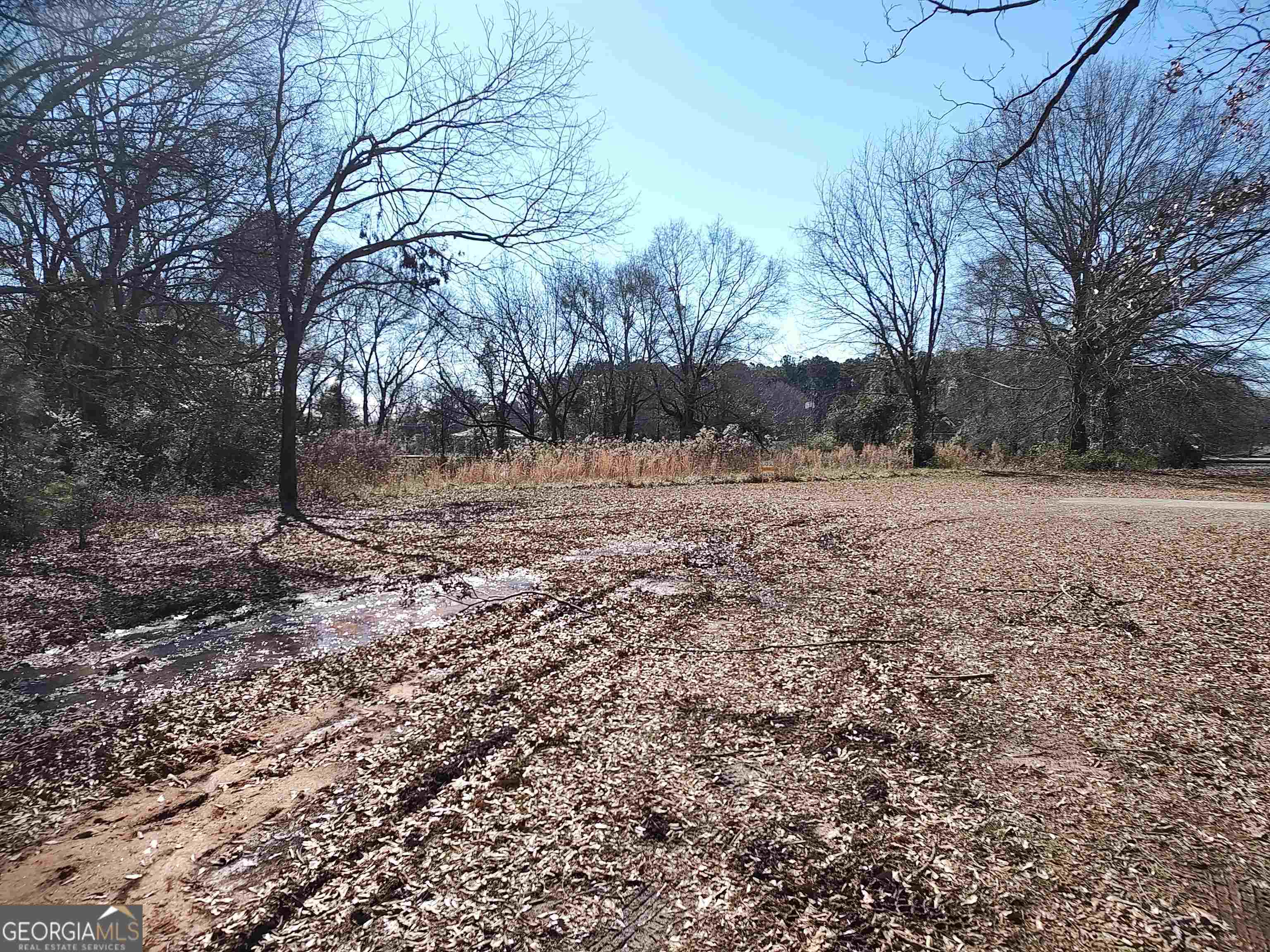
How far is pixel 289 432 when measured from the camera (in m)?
6.99

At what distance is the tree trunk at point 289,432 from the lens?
689cm

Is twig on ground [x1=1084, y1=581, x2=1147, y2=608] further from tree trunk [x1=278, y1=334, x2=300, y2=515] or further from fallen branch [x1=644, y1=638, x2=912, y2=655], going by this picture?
tree trunk [x1=278, y1=334, x2=300, y2=515]

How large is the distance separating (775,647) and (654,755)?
1.06m

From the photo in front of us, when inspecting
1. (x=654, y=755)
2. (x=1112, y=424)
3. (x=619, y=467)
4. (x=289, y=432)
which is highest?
(x=1112, y=424)

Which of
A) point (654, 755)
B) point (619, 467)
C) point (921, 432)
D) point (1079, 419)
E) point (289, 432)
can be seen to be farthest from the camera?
point (921, 432)

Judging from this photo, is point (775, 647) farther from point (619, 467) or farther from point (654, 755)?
point (619, 467)

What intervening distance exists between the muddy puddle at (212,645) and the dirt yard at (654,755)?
26 millimetres

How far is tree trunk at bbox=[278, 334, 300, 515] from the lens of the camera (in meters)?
6.89

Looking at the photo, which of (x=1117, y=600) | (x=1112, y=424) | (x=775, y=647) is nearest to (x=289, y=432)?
(x=775, y=647)

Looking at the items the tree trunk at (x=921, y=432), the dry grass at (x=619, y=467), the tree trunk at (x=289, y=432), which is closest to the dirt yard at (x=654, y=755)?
the tree trunk at (x=289, y=432)

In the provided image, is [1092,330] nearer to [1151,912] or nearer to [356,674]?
[1151,912]

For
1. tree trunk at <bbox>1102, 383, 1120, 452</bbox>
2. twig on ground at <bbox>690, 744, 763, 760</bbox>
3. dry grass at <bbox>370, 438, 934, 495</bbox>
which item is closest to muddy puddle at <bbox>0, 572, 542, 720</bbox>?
twig on ground at <bbox>690, 744, 763, 760</bbox>

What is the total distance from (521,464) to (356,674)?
29.4 feet

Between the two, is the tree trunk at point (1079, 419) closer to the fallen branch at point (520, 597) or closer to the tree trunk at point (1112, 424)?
the tree trunk at point (1112, 424)
